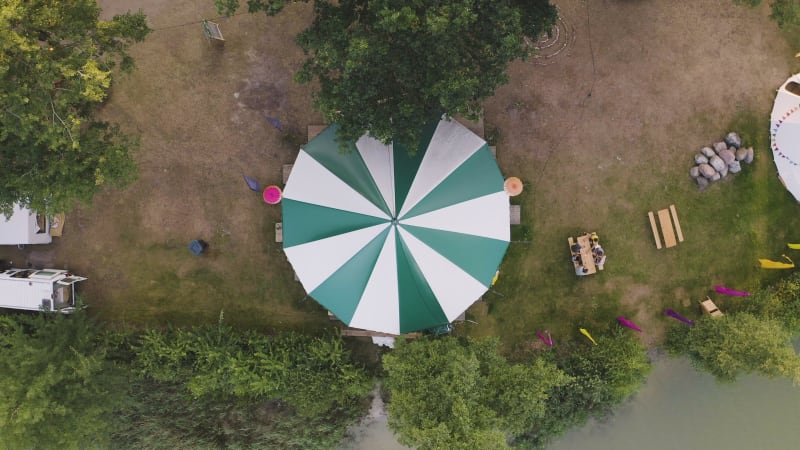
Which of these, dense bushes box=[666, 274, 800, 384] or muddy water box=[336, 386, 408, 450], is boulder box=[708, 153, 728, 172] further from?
muddy water box=[336, 386, 408, 450]

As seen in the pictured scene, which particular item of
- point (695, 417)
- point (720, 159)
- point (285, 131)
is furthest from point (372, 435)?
point (720, 159)

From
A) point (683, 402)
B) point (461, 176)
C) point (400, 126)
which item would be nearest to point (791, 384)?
point (683, 402)

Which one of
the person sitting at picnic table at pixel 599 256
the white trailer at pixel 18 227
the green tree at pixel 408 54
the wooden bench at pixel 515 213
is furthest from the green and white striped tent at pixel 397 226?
the white trailer at pixel 18 227

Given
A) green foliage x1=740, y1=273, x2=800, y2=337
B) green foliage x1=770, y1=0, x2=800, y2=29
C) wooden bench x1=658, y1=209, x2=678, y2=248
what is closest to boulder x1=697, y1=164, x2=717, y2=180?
wooden bench x1=658, y1=209, x2=678, y2=248

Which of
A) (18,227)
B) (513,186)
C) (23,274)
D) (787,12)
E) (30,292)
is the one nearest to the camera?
(787,12)

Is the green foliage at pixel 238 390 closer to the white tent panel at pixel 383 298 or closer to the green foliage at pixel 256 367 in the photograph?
the green foliage at pixel 256 367

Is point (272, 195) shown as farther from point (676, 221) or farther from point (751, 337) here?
point (751, 337)
